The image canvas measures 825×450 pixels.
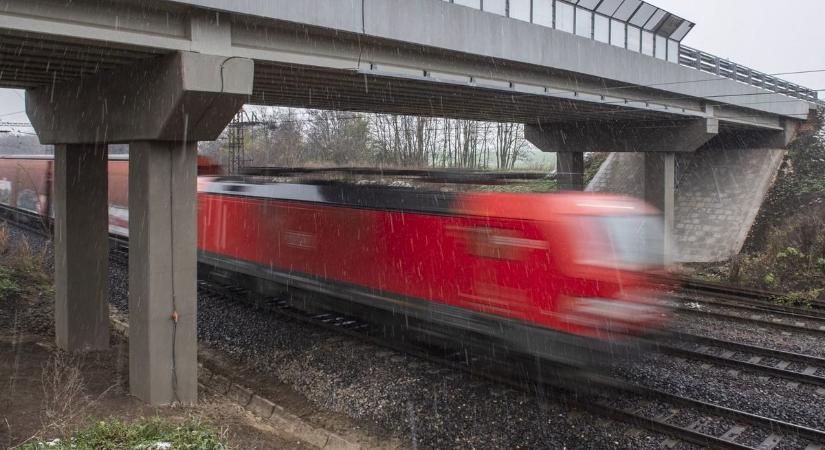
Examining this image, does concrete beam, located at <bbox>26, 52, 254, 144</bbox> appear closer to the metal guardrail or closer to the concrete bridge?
the concrete bridge

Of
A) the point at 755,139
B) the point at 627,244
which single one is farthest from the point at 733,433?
the point at 755,139

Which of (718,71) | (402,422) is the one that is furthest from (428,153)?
(402,422)

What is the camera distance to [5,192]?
95.1 ft

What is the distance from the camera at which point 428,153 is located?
41.2 metres

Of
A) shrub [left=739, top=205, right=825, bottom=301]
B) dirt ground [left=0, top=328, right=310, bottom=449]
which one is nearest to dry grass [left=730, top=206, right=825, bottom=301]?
shrub [left=739, top=205, right=825, bottom=301]

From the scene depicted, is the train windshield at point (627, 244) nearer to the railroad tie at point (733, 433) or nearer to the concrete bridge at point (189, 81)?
the railroad tie at point (733, 433)

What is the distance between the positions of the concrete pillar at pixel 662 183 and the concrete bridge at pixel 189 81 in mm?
5139

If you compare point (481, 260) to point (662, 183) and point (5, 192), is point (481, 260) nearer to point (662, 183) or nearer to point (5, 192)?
point (662, 183)

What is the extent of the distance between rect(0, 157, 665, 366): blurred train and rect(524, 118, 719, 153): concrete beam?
13.6 m

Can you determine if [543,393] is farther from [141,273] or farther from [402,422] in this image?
[141,273]

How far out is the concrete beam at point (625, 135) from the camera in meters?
20.6

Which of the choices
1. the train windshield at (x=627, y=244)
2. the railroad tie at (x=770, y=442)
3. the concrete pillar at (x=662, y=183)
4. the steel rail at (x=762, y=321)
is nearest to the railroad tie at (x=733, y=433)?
the railroad tie at (x=770, y=442)

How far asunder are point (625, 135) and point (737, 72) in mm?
4921

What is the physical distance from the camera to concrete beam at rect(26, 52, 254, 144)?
7.17 metres
